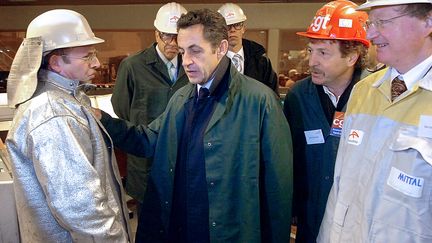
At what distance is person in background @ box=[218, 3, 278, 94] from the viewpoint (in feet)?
Result: 9.55

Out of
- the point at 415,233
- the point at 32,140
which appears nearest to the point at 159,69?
the point at 32,140

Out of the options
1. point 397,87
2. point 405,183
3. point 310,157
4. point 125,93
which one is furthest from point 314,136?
point 125,93

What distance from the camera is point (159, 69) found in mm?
2650

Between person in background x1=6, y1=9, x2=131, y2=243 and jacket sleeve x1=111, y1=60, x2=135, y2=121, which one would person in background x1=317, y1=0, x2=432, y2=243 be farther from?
jacket sleeve x1=111, y1=60, x2=135, y2=121

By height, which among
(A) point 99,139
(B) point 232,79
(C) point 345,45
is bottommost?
(A) point 99,139

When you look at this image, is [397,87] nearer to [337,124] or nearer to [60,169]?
[337,124]

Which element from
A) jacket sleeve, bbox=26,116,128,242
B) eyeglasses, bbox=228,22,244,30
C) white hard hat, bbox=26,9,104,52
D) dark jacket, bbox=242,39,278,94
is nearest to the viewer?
jacket sleeve, bbox=26,116,128,242

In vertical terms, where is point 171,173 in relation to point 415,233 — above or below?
below

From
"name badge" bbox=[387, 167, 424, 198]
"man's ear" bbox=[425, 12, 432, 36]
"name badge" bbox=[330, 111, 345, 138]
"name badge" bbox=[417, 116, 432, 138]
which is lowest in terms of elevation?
"name badge" bbox=[330, 111, 345, 138]

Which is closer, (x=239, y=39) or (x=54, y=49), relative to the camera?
(x=54, y=49)

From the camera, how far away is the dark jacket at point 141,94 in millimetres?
2592

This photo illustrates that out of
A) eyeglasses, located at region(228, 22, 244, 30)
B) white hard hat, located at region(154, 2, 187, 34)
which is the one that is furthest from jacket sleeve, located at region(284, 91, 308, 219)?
eyeglasses, located at region(228, 22, 244, 30)

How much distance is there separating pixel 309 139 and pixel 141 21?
4745mm

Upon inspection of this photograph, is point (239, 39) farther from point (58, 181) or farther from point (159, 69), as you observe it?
point (58, 181)
